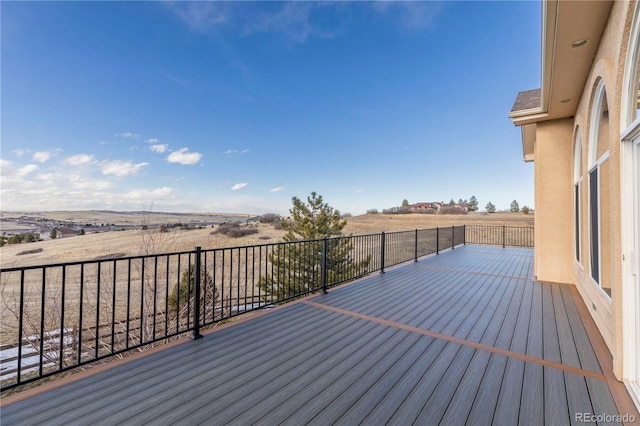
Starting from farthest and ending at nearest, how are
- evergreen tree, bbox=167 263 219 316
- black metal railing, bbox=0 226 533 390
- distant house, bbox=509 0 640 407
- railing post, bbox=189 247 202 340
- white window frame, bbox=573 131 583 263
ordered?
black metal railing, bbox=0 226 533 390
white window frame, bbox=573 131 583 263
evergreen tree, bbox=167 263 219 316
railing post, bbox=189 247 202 340
distant house, bbox=509 0 640 407

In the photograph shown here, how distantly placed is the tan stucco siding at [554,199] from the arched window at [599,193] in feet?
5.39

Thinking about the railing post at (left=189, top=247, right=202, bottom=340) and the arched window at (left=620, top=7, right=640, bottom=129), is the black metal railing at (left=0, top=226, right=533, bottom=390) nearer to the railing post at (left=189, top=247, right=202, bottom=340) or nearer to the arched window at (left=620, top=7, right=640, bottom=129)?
the railing post at (left=189, top=247, right=202, bottom=340)

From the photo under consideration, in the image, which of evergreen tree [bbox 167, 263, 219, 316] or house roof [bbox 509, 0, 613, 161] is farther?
evergreen tree [bbox 167, 263, 219, 316]

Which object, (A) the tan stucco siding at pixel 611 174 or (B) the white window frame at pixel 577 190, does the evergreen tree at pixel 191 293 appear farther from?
(B) the white window frame at pixel 577 190

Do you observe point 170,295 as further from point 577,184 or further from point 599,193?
point 577,184

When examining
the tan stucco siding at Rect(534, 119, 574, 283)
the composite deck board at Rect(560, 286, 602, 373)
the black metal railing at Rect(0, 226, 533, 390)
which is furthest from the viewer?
the tan stucco siding at Rect(534, 119, 574, 283)

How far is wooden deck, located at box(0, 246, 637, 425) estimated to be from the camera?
159 centimetres

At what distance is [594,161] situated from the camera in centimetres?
329

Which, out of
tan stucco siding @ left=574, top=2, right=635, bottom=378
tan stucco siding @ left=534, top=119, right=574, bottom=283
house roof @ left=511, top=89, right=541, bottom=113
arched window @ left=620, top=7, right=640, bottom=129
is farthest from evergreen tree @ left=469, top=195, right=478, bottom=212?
arched window @ left=620, top=7, right=640, bottom=129

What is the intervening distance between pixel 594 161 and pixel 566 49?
1.47m

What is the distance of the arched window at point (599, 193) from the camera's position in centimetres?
288

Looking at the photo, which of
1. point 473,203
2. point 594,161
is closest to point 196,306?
point 594,161

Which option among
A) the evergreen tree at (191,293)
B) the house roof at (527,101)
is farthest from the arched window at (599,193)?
the evergreen tree at (191,293)
